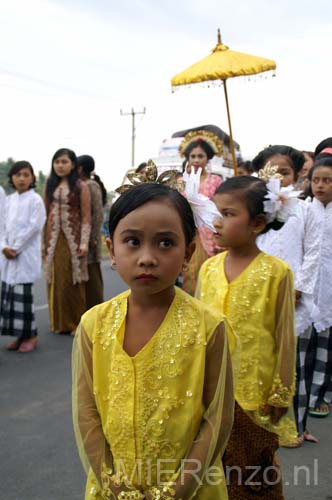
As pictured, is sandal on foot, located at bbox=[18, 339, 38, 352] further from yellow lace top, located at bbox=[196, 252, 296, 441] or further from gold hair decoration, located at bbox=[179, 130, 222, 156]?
yellow lace top, located at bbox=[196, 252, 296, 441]

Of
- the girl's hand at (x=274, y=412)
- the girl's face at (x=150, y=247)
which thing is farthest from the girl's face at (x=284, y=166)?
the girl's face at (x=150, y=247)

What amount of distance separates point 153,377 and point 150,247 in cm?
38

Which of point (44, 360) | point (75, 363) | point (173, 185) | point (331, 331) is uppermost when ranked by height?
point (173, 185)

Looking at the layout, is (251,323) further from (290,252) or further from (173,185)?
(290,252)

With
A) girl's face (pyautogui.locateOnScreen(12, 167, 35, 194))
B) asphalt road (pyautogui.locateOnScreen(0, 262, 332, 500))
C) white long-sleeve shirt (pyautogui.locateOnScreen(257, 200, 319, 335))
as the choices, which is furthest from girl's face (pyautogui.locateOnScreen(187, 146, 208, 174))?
asphalt road (pyautogui.locateOnScreen(0, 262, 332, 500))

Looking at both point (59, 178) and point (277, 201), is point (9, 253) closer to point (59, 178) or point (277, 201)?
point (59, 178)

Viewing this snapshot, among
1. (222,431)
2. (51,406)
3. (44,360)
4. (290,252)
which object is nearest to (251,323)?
(222,431)

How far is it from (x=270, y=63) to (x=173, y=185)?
13.5 feet

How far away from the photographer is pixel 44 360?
16.9 ft

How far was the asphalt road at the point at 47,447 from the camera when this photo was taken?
2891 mm

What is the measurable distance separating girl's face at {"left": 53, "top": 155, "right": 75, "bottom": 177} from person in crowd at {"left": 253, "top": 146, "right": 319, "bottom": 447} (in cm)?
279

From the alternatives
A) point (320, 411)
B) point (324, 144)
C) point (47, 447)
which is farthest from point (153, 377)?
point (324, 144)

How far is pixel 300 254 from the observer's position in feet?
11.6

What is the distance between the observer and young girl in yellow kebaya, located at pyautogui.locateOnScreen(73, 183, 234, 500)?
1.53 m
